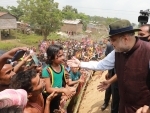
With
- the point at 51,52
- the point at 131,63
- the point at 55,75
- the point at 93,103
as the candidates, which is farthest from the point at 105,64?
the point at 93,103

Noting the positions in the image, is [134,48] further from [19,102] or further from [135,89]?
[19,102]

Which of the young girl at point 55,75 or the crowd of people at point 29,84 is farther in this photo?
the young girl at point 55,75

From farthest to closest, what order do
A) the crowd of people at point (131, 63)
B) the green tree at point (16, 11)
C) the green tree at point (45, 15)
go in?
1. the green tree at point (16, 11)
2. the green tree at point (45, 15)
3. the crowd of people at point (131, 63)

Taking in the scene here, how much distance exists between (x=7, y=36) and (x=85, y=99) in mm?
41831

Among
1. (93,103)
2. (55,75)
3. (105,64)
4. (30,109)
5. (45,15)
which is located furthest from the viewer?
(45,15)

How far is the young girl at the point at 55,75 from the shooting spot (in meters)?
3.47

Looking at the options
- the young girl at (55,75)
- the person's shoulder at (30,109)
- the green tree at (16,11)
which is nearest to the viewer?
the person's shoulder at (30,109)

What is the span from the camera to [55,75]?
362cm

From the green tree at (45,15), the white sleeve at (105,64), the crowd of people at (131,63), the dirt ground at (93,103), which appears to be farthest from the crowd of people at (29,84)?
the green tree at (45,15)

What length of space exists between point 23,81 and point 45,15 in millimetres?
44278

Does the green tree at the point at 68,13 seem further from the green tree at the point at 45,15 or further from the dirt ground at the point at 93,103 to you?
the dirt ground at the point at 93,103

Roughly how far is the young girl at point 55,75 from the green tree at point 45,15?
4249 centimetres

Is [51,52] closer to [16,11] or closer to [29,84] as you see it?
[29,84]

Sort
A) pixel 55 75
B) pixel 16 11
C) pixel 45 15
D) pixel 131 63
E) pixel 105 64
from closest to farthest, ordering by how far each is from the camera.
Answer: pixel 131 63 < pixel 105 64 < pixel 55 75 < pixel 45 15 < pixel 16 11
